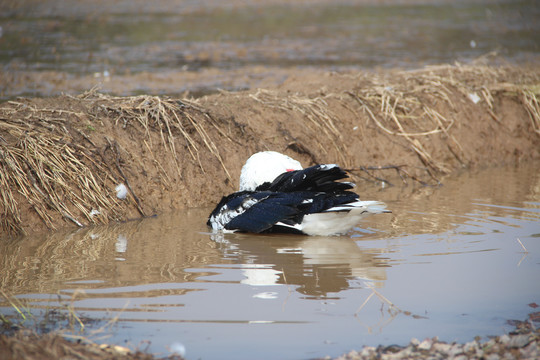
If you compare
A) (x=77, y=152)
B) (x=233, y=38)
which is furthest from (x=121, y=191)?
(x=233, y=38)

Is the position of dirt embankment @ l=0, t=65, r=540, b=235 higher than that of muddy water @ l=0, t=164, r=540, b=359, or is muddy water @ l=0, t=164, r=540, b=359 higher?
dirt embankment @ l=0, t=65, r=540, b=235

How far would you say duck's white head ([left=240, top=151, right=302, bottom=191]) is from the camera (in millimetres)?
6883

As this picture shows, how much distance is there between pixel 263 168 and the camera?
6.91 metres

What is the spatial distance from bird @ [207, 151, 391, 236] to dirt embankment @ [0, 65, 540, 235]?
1.38 meters

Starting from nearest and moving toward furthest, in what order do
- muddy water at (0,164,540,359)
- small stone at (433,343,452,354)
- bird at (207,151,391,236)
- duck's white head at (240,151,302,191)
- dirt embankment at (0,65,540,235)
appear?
small stone at (433,343,452,354) < muddy water at (0,164,540,359) < bird at (207,151,391,236) < duck's white head at (240,151,302,191) < dirt embankment at (0,65,540,235)

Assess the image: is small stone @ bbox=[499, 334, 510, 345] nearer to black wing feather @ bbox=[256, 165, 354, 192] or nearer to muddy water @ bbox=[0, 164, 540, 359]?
muddy water @ bbox=[0, 164, 540, 359]

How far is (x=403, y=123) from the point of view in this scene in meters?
9.71

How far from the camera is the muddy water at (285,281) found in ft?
13.7

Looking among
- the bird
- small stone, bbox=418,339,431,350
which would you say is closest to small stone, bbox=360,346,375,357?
small stone, bbox=418,339,431,350

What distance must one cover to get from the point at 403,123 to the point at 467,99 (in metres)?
1.34

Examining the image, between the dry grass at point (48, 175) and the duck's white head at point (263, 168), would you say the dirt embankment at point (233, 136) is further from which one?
the duck's white head at point (263, 168)

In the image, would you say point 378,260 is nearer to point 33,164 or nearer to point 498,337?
point 498,337

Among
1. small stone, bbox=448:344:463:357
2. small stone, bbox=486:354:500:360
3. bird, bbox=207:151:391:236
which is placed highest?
bird, bbox=207:151:391:236

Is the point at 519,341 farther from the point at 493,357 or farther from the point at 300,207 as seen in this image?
the point at 300,207
